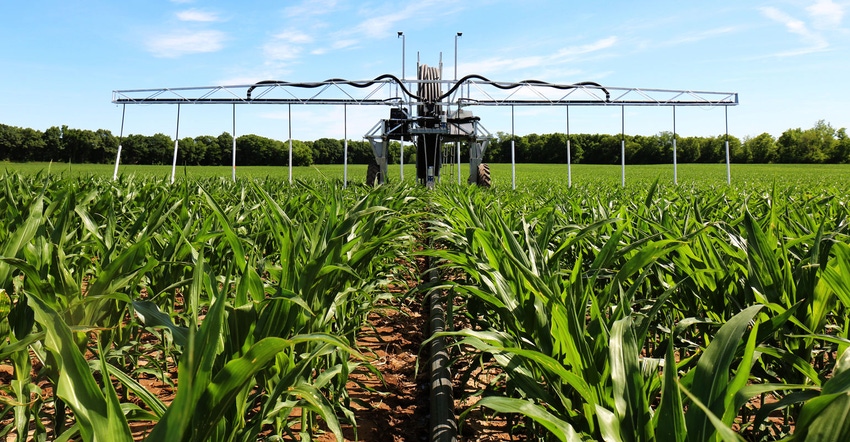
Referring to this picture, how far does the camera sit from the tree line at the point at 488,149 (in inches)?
2382

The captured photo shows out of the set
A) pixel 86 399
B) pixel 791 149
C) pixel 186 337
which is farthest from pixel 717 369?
pixel 791 149

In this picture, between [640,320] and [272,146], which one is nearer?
[640,320]

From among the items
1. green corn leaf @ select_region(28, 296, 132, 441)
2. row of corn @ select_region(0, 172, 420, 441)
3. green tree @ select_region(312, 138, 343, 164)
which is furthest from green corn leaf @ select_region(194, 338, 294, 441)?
green tree @ select_region(312, 138, 343, 164)

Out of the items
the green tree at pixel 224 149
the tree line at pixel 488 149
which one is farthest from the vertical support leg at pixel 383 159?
the green tree at pixel 224 149

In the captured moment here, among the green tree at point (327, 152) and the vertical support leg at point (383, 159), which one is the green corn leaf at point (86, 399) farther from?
the green tree at point (327, 152)

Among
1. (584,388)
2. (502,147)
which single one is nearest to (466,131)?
(584,388)

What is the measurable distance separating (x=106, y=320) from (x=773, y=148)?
100m

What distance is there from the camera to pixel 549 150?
82.6 meters

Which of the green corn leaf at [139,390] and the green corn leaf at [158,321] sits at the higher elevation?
the green corn leaf at [158,321]

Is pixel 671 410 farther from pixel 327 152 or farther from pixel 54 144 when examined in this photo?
pixel 54 144

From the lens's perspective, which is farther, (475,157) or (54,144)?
(54,144)

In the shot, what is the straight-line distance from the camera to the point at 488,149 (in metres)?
59.8

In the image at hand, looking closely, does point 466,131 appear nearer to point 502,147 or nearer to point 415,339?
point 415,339

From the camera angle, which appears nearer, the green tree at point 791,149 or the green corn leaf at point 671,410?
the green corn leaf at point 671,410
